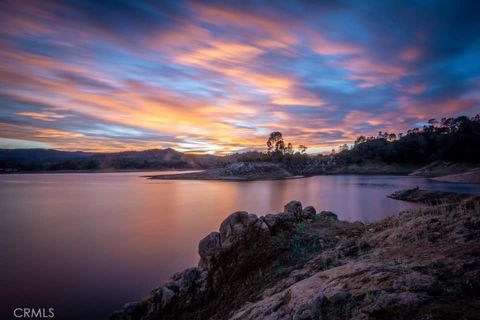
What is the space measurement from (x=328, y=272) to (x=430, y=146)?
14193 cm

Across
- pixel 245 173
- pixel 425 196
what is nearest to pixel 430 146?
pixel 245 173

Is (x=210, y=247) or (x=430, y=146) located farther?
(x=430, y=146)

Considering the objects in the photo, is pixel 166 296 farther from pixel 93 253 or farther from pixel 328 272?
pixel 93 253

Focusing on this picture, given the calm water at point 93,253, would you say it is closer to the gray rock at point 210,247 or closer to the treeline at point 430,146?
the gray rock at point 210,247

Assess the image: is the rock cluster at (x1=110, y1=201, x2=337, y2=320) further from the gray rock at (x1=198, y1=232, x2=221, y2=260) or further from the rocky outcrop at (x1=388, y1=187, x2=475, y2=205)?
the rocky outcrop at (x1=388, y1=187, x2=475, y2=205)

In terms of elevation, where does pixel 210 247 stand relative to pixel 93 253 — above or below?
above

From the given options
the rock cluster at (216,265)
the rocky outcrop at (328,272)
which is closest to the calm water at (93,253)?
the rock cluster at (216,265)

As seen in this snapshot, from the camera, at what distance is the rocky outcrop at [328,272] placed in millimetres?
4129

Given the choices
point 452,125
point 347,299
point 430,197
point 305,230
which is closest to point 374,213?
point 430,197

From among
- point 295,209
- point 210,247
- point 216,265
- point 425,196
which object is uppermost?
point 295,209

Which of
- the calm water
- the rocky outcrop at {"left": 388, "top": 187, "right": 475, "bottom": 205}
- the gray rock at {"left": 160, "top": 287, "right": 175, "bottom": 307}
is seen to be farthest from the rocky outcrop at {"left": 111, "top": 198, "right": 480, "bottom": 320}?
the rocky outcrop at {"left": 388, "top": 187, "right": 475, "bottom": 205}

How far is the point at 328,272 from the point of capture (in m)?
6.21

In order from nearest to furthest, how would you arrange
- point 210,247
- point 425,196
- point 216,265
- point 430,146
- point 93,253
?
point 216,265
point 210,247
point 93,253
point 425,196
point 430,146

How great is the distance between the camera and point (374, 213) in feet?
93.4
